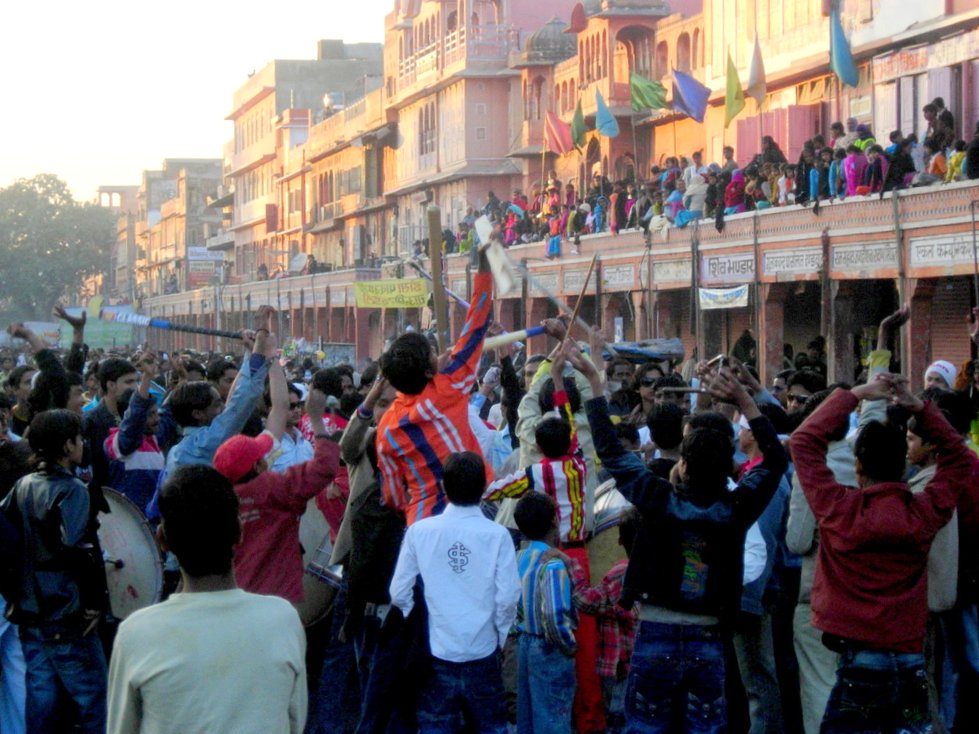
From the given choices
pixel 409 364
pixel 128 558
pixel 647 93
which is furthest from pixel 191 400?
pixel 647 93

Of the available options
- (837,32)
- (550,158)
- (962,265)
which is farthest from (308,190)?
(962,265)

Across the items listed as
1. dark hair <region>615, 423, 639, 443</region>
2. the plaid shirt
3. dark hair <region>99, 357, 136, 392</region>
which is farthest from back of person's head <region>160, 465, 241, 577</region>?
dark hair <region>99, 357, 136, 392</region>

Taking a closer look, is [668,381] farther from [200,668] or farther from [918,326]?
[918,326]

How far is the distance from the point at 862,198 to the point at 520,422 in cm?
1392

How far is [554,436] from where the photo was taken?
22.3ft

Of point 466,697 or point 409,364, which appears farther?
point 409,364

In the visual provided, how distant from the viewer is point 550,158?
145 feet

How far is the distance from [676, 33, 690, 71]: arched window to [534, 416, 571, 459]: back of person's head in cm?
3015

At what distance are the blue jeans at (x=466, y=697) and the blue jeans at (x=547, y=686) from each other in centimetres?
59

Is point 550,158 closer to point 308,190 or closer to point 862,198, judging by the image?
point 862,198

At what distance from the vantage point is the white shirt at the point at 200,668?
3533mm

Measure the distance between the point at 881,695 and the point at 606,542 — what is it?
2.16 meters

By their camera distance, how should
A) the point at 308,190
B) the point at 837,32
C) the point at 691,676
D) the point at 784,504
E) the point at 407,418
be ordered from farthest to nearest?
the point at 308,190 → the point at 837,32 → the point at 784,504 → the point at 407,418 → the point at 691,676

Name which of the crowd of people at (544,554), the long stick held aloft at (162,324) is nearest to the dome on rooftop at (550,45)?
the long stick held aloft at (162,324)
